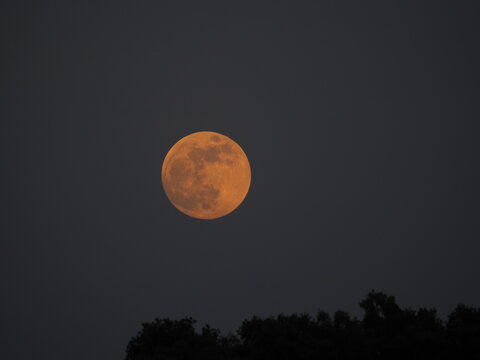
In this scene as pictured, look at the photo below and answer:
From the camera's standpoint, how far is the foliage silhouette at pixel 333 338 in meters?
34.3

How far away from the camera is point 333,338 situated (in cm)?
3497

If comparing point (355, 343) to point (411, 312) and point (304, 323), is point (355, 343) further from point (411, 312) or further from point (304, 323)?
point (411, 312)

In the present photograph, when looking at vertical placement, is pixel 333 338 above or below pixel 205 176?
below

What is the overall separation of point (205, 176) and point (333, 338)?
34749 millimetres

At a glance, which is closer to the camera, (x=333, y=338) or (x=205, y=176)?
(x=333, y=338)

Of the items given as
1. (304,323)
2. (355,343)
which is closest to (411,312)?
(355,343)

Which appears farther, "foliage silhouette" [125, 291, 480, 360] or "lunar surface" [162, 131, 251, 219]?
"lunar surface" [162, 131, 251, 219]

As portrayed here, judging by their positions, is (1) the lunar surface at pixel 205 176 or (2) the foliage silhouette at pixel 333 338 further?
(1) the lunar surface at pixel 205 176

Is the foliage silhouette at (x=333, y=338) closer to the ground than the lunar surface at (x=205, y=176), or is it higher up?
closer to the ground

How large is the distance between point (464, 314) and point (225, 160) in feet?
127

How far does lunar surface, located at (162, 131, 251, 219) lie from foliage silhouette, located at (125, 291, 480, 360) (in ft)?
93.9

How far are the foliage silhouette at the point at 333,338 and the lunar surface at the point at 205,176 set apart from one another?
28.6 metres

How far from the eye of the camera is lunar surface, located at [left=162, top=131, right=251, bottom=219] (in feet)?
216

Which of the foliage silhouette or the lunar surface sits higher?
the lunar surface
